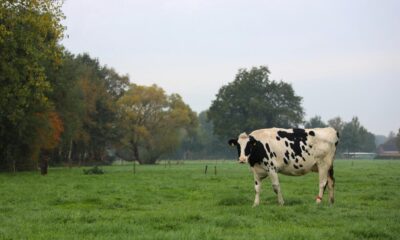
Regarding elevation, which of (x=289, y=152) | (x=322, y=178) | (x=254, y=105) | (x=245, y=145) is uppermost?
(x=254, y=105)

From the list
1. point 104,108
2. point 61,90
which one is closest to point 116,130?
point 104,108

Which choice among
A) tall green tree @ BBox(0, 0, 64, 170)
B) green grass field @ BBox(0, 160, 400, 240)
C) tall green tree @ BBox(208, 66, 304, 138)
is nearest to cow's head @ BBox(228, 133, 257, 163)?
green grass field @ BBox(0, 160, 400, 240)

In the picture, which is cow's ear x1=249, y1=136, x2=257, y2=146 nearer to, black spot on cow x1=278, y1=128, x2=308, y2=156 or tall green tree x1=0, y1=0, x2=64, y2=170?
black spot on cow x1=278, y1=128, x2=308, y2=156

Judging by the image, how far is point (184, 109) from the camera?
4085 inches

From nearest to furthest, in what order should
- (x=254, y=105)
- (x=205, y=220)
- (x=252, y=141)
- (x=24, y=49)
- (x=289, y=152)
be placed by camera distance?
(x=205, y=220), (x=252, y=141), (x=289, y=152), (x=24, y=49), (x=254, y=105)

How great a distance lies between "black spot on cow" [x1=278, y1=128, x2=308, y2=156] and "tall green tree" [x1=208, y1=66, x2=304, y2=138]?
95896mm

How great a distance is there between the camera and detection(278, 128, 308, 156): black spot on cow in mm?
18734

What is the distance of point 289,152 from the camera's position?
61.3 feet

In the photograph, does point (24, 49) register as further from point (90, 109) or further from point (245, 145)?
point (90, 109)

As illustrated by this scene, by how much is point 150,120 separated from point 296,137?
83076 millimetres

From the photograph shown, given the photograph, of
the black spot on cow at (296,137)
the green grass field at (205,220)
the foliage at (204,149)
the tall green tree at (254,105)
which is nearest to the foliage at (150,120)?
the tall green tree at (254,105)

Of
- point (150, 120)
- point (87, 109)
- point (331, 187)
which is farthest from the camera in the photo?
point (150, 120)

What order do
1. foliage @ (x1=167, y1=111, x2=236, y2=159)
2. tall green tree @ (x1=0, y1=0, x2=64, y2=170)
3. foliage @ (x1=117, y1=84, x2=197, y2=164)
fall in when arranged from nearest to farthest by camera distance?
tall green tree @ (x1=0, y1=0, x2=64, y2=170) → foliage @ (x1=117, y1=84, x2=197, y2=164) → foliage @ (x1=167, y1=111, x2=236, y2=159)

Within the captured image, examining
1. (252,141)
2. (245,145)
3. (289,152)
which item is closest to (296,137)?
(289,152)
